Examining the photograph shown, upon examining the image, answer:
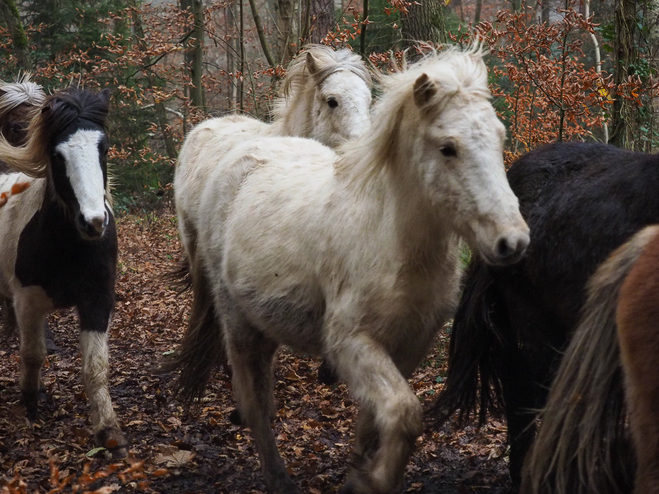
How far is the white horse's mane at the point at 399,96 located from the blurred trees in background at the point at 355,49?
34 centimetres

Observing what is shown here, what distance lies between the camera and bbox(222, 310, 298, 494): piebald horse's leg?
4.51 m

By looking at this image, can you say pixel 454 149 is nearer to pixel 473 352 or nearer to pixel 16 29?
pixel 473 352

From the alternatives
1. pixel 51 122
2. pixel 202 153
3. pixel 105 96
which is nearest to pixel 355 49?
pixel 202 153

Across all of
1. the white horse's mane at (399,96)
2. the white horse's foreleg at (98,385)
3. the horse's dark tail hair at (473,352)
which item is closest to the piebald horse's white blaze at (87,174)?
the white horse's foreleg at (98,385)

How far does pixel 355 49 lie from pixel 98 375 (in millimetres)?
9634

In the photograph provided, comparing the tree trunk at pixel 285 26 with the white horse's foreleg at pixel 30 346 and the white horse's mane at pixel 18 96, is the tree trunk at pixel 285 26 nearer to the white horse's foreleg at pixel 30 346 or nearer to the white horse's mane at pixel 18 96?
the white horse's mane at pixel 18 96

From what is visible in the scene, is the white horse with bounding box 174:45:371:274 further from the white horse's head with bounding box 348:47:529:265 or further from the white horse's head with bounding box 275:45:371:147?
the white horse's head with bounding box 348:47:529:265

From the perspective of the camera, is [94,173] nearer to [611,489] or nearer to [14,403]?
[14,403]

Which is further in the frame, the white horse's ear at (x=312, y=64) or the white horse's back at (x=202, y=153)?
the white horse's ear at (x=312, y=64)

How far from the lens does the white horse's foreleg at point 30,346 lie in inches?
217

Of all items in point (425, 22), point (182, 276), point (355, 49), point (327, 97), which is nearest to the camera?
point (327, 97)

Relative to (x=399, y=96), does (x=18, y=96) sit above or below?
below

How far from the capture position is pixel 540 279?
3.88 metres

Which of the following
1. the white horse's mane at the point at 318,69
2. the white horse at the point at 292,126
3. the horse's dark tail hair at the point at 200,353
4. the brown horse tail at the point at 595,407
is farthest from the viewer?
the white horse's mane at the point at 318,69
